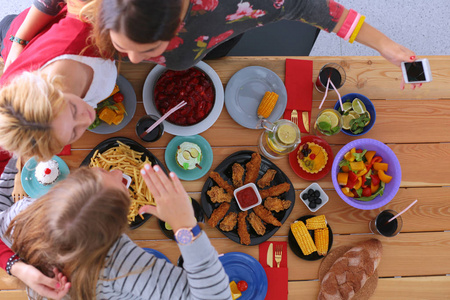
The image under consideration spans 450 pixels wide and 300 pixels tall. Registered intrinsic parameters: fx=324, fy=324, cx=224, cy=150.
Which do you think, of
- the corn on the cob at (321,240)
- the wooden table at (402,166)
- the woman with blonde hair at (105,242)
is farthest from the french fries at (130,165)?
the corn on the cob at (321,240)

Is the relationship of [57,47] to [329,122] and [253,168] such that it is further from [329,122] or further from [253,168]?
[329,122]

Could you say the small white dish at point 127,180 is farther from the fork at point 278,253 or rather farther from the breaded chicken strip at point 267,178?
the fork at point 278,253

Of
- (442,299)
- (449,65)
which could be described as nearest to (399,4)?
(449,65)

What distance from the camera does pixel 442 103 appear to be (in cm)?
181

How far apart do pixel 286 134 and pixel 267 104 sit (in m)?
0.20

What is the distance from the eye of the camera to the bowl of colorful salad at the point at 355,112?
1.70 meters

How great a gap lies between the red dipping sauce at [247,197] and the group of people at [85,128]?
1.34 ft

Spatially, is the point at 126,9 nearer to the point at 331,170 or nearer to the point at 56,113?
the point at 56,113

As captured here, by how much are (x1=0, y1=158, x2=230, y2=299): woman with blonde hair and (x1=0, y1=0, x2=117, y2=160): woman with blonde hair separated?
0.18m

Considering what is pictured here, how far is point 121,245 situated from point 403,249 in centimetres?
143

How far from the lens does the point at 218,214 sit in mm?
1594

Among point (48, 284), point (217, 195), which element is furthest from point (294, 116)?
point (48, 284)

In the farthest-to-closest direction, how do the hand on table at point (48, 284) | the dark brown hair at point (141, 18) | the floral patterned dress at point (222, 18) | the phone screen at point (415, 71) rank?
the phone screen at point (415, 71) < the floral patterned dress at point (222, 18) < the hand on table at point (48, 284) < the dark brown hair at point (141, 18)

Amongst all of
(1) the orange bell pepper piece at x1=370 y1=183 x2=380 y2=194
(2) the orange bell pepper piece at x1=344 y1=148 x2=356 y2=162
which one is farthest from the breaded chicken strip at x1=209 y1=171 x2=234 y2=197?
(1) the orange bell pepper piece at x1=370 y1=183 x2=380 y2=194
